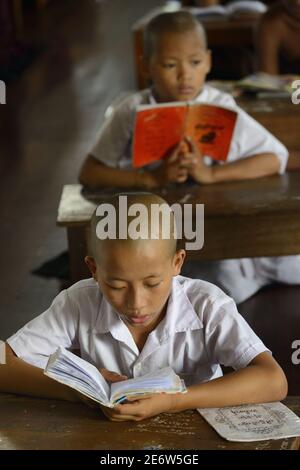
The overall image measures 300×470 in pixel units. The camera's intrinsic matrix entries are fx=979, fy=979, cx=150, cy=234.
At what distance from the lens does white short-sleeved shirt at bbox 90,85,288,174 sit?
3.35 metres

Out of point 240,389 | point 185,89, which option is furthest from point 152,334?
point 185,89

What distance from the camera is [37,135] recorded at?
6.47 m

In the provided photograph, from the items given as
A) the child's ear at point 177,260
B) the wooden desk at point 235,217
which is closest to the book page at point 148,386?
the child's ear at point 177,260

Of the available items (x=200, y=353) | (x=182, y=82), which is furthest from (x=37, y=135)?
(x=200, y=353)

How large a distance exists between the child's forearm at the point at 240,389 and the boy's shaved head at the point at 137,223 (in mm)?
274

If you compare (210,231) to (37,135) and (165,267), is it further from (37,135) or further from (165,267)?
(37,135)

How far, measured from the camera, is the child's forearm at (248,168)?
318cm

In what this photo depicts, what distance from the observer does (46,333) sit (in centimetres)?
206

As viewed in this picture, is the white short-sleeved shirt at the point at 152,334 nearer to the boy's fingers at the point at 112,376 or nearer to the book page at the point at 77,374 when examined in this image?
the boy's fingers at the point at 112,376

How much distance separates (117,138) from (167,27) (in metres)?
0.42

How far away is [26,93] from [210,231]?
491cm

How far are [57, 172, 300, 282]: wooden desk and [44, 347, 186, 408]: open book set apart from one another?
112 cm

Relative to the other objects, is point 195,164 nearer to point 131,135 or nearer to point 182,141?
point 182,141

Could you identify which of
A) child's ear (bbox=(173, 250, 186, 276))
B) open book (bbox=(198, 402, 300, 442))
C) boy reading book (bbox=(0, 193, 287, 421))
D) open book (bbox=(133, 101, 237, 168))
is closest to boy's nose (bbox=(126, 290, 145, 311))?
boy reading book (bbox=(0, 193, 287, 421))
